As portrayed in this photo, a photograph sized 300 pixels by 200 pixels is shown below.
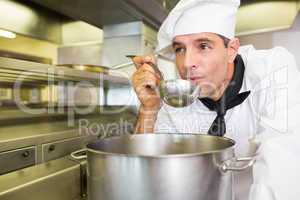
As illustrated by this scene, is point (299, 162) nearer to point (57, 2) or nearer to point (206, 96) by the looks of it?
point (206, 96)

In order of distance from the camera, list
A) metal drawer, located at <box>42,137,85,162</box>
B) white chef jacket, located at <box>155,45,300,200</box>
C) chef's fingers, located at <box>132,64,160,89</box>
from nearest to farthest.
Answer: white chef jacket, located at <box>155,45,300,200</box>, chef's fingers, located at <box>132,64,160,89</box>, metal drawer, located at <box>42,137,85,162</box>

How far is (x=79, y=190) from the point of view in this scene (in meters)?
0.56

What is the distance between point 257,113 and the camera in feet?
2.44

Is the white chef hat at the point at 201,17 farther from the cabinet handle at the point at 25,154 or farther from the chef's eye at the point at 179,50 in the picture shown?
the cabinet handle at the point at 25,154

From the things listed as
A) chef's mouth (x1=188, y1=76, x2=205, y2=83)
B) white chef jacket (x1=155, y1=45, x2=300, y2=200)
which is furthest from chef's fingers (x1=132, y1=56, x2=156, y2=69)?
white chef jacket (x1=155, y1=45, x2=300, y2=200)

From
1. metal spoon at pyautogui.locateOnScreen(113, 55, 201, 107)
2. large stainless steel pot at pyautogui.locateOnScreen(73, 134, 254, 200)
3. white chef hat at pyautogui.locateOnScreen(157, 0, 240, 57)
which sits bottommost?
large stainless steel pot at pyautogui.locateOnScreen(73, 134, 254, 200)

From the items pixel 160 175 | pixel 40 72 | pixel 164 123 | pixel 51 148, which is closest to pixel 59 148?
pixel 51 148

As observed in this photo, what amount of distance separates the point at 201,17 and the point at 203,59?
0.36ft

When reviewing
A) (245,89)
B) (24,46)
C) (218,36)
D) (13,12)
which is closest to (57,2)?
(13,12)

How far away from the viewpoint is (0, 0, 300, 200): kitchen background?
0.58 metres

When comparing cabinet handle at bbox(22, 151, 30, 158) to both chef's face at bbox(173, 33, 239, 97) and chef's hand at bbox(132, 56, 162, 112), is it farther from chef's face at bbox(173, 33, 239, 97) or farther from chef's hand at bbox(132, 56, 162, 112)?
chef's face at bbox(173, 33, 239, 97)

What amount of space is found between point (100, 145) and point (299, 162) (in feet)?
1.10

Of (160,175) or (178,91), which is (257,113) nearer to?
(178,91)

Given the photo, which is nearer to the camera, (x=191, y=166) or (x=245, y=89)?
(x=191, y=166)
